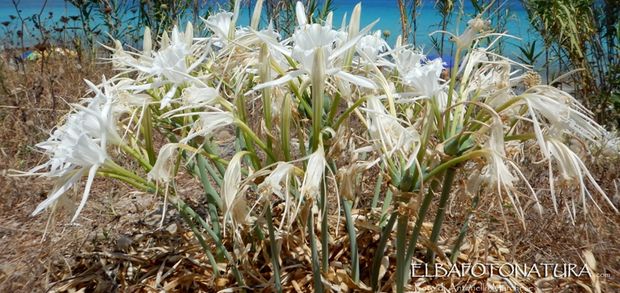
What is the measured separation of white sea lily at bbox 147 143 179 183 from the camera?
963mm

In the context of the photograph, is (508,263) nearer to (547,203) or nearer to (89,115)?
(547,203)

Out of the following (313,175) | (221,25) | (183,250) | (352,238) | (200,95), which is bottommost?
(183,250)

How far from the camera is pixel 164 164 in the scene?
98 centimetres

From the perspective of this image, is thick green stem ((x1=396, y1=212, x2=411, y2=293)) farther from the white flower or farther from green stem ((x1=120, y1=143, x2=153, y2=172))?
green stem ((x1=120, y1=143, x2=153, y2=172))

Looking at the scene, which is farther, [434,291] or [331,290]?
[434,291]

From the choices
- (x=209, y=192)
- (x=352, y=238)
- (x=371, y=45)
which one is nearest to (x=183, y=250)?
(x=209, y=192)

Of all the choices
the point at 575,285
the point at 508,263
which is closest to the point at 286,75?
the point at 508,263

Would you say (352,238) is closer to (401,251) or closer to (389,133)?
(401,251)

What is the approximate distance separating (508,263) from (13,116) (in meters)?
2.90

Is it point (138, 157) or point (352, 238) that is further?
point (352, 238)

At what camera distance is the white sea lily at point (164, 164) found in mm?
963

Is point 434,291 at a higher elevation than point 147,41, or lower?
lower

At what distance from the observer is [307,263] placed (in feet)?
5.20

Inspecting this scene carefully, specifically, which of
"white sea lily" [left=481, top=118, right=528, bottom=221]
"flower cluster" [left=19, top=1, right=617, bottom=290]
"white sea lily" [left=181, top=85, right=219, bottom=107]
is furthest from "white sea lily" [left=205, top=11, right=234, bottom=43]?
"white sea lily" [left=481, top=118, right=528, bottom=221]
